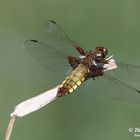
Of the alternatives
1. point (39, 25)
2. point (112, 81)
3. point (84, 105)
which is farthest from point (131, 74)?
point (39, 25)

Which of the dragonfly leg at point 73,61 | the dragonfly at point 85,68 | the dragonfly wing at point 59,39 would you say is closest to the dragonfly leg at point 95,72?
the dragonfly at point 85,68

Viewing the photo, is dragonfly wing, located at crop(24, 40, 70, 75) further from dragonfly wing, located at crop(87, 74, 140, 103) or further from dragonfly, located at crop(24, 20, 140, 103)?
dragonfly wing, located at crop(87, 74, 140, 103)

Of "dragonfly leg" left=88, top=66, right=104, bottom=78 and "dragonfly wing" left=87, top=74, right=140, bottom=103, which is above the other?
"dragonfly leg" left=88, top=66, right=104, bottom=78

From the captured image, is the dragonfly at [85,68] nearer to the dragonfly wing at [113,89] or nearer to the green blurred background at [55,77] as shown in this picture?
the dragonfly wing at [113,89]

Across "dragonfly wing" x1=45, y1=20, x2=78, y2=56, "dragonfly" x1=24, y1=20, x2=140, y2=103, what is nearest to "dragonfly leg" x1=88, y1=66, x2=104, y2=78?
"dragonfly" x1=24, y1=20, x2=140, y2=103

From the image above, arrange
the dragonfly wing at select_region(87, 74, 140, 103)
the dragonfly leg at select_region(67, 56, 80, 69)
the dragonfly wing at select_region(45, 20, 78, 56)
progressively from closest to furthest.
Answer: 1. the dragonfly wing at select_region(87, 74, 140, 103)
2. the dragonfly leg at select_region(67, 56, 80, 69)
3. the dragonfly wing at select_region(45, 20, 78, 56)

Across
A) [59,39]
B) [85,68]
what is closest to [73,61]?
[85,68]

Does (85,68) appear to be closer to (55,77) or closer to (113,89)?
(113,89)
